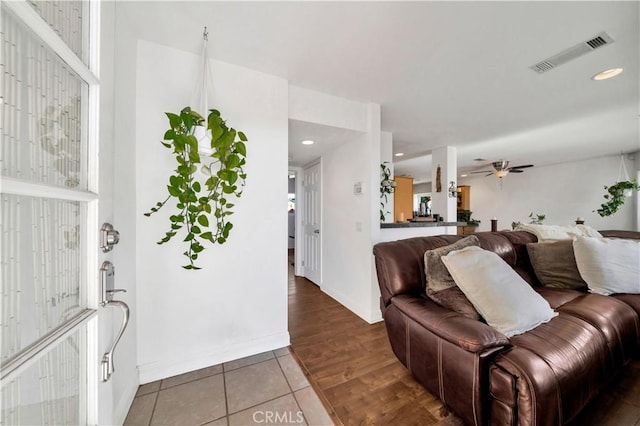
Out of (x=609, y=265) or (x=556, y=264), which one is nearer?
(x=609, y=265)

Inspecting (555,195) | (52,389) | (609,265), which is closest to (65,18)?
(52,389)

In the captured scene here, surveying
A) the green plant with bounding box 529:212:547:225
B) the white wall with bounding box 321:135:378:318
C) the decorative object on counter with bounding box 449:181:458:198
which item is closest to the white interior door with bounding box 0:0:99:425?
the white wall with bounding box 321:135:378:318

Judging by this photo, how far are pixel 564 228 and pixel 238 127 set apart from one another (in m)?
3.30

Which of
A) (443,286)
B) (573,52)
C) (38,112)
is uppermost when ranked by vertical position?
(573,52)

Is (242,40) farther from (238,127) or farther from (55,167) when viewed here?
(55,167)

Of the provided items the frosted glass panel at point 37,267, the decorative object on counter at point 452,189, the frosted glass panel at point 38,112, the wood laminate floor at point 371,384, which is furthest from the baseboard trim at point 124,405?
the decorative object on counter at point 452,189

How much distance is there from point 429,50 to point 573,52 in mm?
1066

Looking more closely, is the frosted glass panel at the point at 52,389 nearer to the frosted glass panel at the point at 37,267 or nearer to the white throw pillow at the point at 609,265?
the frosted glass panel at the point at 37,267

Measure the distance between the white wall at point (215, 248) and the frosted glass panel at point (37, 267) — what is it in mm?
973

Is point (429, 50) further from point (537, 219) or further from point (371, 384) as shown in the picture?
point (537, 219)

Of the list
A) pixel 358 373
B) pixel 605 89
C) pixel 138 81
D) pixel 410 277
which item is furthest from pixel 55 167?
pixel 605 89

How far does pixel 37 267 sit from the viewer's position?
1.95ft

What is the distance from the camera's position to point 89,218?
29.5 inches

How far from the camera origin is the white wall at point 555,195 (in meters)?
4.95
